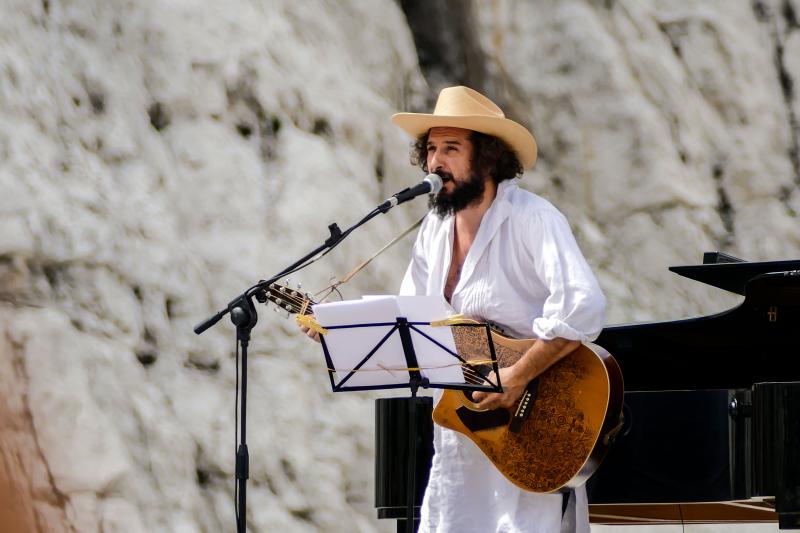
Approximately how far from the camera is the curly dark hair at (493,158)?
4.02 metres

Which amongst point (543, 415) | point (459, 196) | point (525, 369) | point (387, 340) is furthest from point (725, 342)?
point (387, 340)

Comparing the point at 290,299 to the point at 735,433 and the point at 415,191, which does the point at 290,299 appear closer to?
the point at 415,191

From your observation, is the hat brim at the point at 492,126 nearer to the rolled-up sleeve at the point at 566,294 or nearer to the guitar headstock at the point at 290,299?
the rolled-up sleeve at the point at 566,294

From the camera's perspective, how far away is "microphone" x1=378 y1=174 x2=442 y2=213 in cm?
364

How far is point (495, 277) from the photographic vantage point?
3.88 m

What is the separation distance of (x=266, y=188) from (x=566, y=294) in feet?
12.0

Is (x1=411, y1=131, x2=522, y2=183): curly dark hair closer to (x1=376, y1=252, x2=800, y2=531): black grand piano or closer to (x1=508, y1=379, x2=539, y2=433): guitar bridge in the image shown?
(x1=508, y1=379, x2=539, y2=433): guitar bridge

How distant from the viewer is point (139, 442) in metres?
6.07

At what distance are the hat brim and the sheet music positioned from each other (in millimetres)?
731

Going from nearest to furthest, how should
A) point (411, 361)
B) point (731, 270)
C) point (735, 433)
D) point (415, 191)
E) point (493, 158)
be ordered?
point (411, 361)
point (415, 191)
point (493, 158)
point (735, 433)
point (731, 270)

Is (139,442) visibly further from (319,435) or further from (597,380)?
(597,380)

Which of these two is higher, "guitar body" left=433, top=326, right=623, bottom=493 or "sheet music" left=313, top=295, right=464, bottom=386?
"sheet music" left=313, top=295, right=464, bottom=386

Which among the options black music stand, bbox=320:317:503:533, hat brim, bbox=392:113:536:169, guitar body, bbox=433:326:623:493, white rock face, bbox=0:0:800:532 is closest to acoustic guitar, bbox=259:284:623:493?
guitar body, bbox=433:326:623:493

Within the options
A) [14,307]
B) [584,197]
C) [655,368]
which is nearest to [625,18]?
[584,197]
